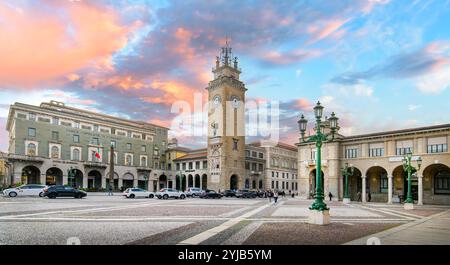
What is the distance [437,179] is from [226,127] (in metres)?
42.6

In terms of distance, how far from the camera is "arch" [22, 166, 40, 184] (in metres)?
62.4

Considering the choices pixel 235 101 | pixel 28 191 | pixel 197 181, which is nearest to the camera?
pixel 28 191

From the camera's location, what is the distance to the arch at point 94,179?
71912 millimetres

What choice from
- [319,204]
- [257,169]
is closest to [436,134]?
[319,204]

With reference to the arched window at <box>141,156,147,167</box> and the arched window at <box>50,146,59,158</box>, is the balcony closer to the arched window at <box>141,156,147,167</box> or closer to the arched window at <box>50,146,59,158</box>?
the arched window at <box>50,146,59,158</box>

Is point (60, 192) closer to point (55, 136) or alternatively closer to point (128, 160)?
point (55, 136)

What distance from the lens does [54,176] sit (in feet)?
216

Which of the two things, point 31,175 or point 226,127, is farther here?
point 226,127

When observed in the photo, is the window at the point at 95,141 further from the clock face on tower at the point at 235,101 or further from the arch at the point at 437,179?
the arch at the point at 437,179

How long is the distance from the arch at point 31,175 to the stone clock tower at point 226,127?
33.0 meters

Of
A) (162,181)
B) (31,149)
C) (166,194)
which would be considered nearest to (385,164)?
(166,194)

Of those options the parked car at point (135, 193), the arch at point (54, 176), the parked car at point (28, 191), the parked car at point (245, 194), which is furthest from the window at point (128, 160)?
the parked car at point (28, 191)

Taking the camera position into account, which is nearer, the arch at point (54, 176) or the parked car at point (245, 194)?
the parked car at point (245, 194)

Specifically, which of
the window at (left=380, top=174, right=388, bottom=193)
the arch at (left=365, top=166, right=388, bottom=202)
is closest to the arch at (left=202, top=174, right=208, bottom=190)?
the arch at (left=365, top=166, right=388, bottom=202)
